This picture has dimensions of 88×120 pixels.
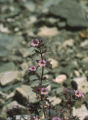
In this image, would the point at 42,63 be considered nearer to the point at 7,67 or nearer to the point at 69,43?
the point at 7,67

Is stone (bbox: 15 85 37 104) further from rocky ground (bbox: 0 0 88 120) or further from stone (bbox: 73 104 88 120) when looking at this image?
stone (bbox: 73 104 88 120)

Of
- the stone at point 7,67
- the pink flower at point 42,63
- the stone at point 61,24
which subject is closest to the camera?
the pink flower at point 42,63

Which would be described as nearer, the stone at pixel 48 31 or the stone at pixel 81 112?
the stone at pixel 81 112

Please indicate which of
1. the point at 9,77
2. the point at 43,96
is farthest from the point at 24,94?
the point at 43,96

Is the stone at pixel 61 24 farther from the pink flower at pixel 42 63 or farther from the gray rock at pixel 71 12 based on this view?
the pink flower at pixel 42 63

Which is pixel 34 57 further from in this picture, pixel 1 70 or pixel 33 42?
pixel 1 70

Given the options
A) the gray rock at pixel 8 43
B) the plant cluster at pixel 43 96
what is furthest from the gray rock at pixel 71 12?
the plant cluster at pixel 43 96

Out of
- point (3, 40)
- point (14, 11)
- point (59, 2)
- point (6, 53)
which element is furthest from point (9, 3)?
point (6, 53)
